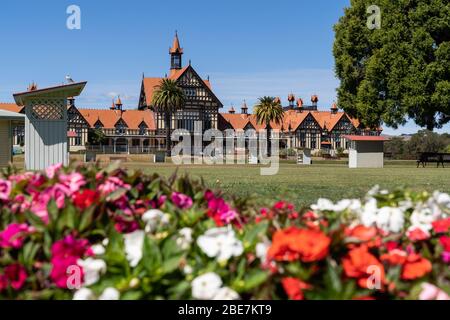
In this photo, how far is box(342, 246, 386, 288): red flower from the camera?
2094mm

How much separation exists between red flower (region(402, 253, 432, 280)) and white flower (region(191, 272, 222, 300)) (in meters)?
0.73

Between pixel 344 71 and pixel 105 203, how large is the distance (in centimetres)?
4039

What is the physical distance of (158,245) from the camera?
224cm

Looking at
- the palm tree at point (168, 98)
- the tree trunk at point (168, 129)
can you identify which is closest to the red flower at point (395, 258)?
the tree trunk at point (168, 129)

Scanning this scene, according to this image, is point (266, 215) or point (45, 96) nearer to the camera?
point (266, 215)

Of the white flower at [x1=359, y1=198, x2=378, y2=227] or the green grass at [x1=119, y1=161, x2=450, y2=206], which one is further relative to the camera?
the green grass at [x1=119, y1=161, x2=450, y2=206]

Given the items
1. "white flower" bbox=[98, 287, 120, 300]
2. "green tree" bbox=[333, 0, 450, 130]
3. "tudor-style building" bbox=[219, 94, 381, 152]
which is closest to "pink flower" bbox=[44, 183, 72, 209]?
"white flower" bbox=[98, 287, 120, 300]

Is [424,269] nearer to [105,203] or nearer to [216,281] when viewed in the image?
[216,281]

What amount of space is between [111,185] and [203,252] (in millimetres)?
775

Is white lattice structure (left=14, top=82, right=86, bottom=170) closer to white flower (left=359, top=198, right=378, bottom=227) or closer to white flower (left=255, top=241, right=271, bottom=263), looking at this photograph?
white flower (left=359, top=198, right=378, bottom=227)

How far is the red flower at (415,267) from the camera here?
84.4 inches

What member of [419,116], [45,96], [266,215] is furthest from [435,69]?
[266,215]

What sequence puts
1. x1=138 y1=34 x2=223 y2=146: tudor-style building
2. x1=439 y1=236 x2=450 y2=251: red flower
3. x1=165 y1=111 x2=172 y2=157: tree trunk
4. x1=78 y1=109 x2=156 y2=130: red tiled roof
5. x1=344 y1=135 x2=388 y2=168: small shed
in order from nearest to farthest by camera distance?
1. x1=439 y1=236 x2=450 y2=251: red flower
2. x1=344 y1=135 x2=388 y2=168: small shed
3. x1=165 y1=111 x2=172 y2=157: tree trunk
4. x1=138 y1=34 x2=223 y2=146: tudor-style building
5. x1=78 y1=109 x2=156 y2=130: red tiled roof

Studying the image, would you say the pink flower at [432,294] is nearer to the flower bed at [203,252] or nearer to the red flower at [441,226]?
the flower bed at [203,252]
